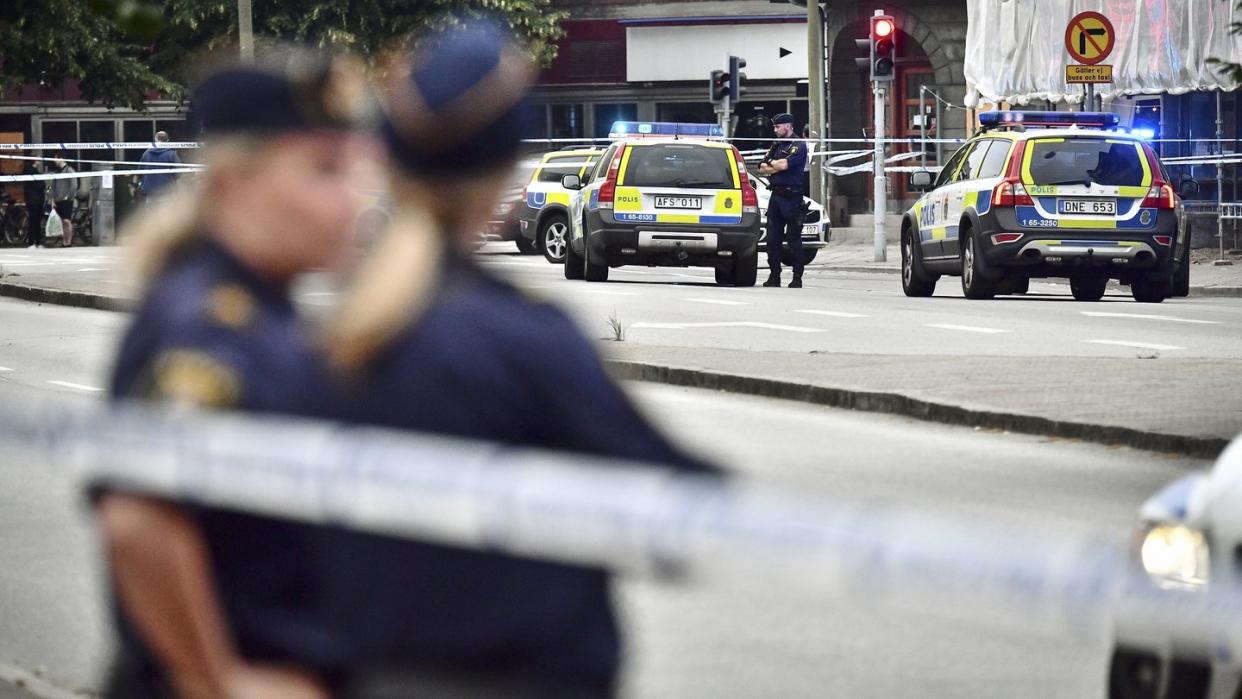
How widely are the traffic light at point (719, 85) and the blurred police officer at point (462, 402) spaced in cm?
3567

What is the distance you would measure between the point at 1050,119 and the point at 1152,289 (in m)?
1.93

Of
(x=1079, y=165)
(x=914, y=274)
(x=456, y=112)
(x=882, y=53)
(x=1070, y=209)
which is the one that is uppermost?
(x=882, y=53)

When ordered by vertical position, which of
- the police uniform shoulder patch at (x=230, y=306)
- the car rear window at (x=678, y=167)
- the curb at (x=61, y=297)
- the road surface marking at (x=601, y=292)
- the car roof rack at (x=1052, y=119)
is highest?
the car roof rack at (x=1052, y=119)

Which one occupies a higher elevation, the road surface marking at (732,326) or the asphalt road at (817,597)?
the road surface marking at (732,326)

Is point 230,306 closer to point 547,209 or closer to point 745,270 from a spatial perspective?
point 745,270

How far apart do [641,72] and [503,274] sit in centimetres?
5447

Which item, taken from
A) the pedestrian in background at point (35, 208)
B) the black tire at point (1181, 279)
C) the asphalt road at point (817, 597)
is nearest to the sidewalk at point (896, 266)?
the black tire at point (1181, 279)

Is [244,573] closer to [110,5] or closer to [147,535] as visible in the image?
[147,535]

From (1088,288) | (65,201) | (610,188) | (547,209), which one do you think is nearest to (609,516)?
(1088,288)

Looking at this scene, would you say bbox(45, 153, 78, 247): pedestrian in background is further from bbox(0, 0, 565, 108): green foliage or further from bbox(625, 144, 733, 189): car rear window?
bbox(625, 144, 733, 189): car rear window

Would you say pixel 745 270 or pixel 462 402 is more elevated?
pixel 462 402

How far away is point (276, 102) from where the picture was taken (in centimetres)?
304

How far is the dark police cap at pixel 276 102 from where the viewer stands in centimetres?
304

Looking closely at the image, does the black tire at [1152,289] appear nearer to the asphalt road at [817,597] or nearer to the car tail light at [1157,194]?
the car tail light at [1157,194]
